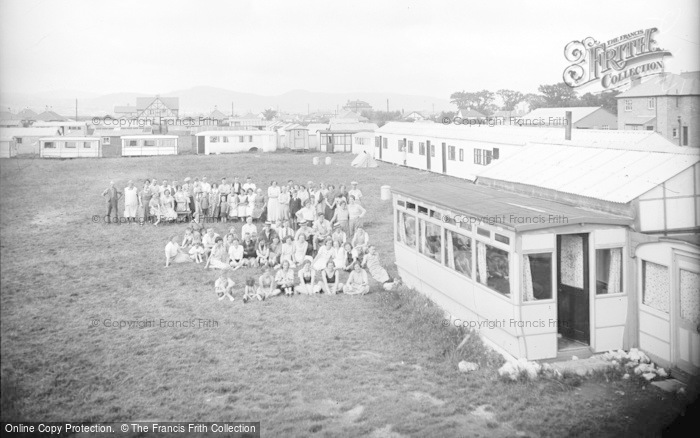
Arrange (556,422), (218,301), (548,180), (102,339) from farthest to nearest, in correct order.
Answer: (218,301)
(548,180)
(102,339)
(556,422)

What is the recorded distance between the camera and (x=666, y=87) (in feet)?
129

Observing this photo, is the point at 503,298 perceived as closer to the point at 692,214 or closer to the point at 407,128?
the point at 692,214

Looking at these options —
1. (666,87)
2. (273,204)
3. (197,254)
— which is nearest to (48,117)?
(273,204)

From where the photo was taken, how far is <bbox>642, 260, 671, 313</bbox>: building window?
858 cm

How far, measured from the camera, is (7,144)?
133 feet

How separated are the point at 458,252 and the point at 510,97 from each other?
98091 millimetres

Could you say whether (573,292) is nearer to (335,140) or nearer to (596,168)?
(596,168)

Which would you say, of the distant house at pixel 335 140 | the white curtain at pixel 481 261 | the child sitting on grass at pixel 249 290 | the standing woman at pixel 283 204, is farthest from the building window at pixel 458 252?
the distant house at pixel 335 140

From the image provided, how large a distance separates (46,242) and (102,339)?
9316 millimetres

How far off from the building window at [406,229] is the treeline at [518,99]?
2319 inches

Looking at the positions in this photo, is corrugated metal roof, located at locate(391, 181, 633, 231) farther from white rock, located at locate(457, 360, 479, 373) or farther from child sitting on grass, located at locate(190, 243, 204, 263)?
child sitting on grass, located at locate(190, 243, 204, 263)

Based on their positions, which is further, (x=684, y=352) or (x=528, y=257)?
(x=528, y=257)

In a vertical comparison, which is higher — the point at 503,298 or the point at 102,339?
the point at 503,298

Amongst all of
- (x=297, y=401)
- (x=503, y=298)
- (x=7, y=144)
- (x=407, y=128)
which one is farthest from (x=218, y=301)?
(x=7, y=144)
